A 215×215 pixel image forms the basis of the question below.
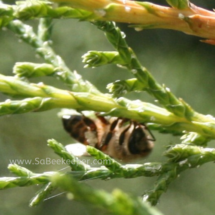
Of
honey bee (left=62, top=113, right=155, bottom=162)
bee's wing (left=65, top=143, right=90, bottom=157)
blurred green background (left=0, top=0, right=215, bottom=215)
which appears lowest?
blurred green background (left=0, top=0, right=215, bottom=215)

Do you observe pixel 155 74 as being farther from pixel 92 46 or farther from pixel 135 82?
pixel 135 82

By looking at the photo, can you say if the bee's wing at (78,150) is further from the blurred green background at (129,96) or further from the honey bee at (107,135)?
the blurred green background at (129,96)

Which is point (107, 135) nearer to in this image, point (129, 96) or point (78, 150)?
point (78, 150)

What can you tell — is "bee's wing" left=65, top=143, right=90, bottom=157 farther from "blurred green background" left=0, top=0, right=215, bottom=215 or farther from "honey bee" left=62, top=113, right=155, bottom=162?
"blurred green background" left=0, top=0, right=215, bottom=215

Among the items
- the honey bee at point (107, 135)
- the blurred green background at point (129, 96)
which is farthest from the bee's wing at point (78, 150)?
the blurred green background at point (129, 96)

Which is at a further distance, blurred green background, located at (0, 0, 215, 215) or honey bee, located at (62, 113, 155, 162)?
blurred green background, located at (0, 0, 215, 215)

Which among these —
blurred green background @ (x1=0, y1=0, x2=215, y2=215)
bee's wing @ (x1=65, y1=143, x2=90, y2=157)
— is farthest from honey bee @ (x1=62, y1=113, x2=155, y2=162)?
blurred green background @ (x1=0, y1=0, x2=215, y2=215)

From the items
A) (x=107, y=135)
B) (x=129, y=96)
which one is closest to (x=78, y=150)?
(x=107, y=135)
